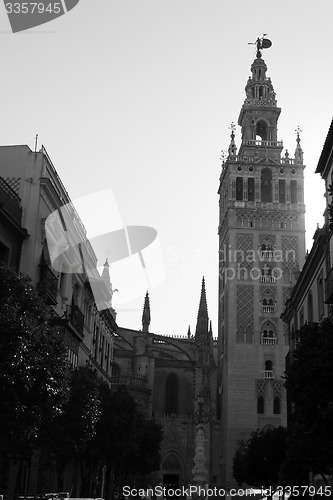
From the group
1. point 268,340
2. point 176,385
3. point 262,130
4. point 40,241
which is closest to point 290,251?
point 268,340

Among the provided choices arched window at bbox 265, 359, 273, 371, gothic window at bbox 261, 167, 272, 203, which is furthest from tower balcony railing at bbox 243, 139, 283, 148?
arched window at bbox 265, 359, 273, 371

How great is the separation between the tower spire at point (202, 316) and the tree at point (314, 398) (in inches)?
2210

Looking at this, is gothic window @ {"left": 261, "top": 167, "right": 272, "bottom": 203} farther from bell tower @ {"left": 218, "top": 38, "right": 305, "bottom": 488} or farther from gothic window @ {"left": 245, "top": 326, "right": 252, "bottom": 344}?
gothic window @ {"left": 245, "top": 326, "right": 252, "bottom": 344}

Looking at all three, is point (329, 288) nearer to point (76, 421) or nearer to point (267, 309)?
point (76, 421)

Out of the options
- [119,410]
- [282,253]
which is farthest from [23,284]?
[282,253]

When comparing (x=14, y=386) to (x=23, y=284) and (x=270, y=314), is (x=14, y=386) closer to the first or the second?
(x=23, y=284)

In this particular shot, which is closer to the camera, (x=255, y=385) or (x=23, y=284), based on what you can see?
(x=23, y=284)

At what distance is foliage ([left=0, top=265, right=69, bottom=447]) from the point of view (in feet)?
54.7

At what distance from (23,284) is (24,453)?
6.93 meters

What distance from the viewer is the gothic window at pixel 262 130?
3000 inches

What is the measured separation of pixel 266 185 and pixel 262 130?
726 centimetres

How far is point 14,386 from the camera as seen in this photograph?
16.9 m
